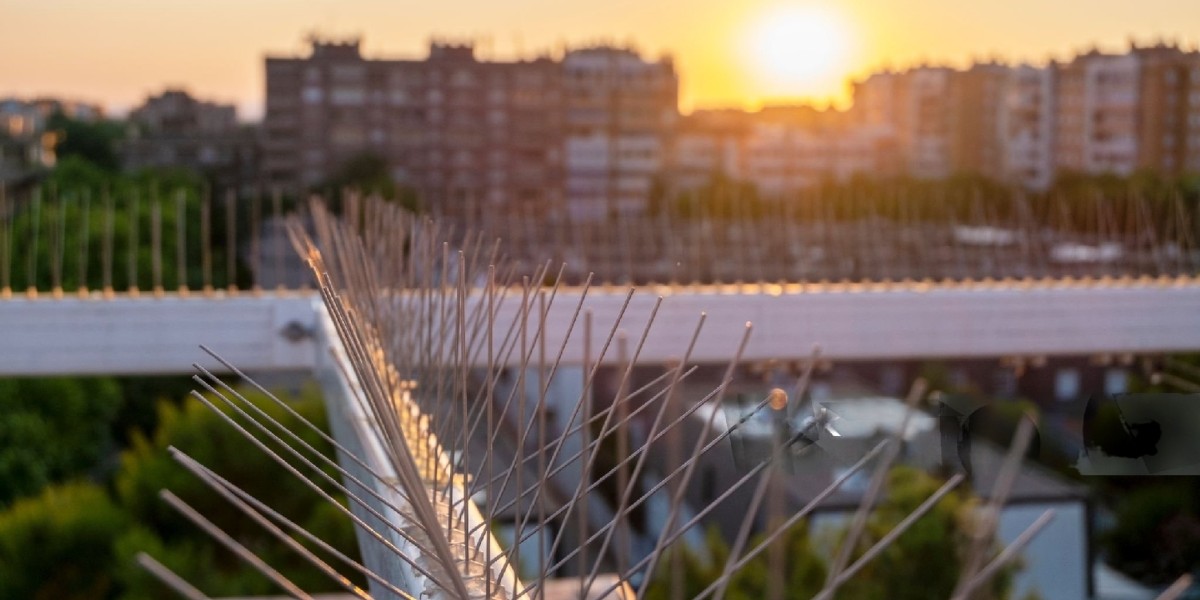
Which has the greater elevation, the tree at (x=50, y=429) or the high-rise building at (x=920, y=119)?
the high-rise building at (x=920, y=119)

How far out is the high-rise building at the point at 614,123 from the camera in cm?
2680

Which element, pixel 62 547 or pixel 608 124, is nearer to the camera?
pixel 62 547

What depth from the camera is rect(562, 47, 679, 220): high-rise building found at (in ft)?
87.9

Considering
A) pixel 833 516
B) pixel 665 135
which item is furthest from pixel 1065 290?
pixel 665 135

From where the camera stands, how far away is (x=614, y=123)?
2731 centimetres

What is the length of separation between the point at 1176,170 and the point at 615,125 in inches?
390

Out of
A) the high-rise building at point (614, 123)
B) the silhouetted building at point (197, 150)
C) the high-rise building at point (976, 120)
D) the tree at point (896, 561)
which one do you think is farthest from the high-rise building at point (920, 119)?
the tree at point (896, 561)

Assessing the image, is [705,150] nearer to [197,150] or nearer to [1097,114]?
[197,150]

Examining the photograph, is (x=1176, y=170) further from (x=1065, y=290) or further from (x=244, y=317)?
(x=244, y=317)

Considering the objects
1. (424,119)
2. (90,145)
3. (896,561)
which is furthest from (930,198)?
(90,145)

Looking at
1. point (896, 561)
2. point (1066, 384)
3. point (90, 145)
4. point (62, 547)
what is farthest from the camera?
point (90, 145)

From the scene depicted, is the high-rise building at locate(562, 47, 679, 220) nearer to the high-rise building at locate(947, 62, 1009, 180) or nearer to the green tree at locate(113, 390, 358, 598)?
the high-rise building at locate(947, 62, 1009, 180)

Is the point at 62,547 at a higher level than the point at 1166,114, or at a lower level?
lower

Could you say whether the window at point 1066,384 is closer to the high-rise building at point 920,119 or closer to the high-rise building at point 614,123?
the high-rise building at point 614,123
